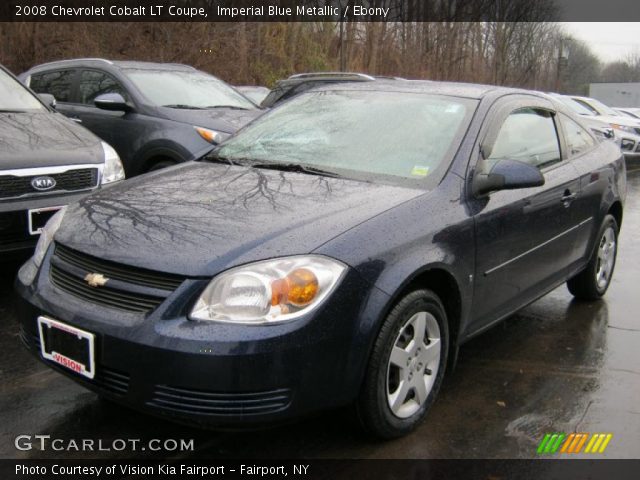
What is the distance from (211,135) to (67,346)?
13.2 feet

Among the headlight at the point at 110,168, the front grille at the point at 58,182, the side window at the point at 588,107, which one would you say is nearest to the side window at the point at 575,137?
the headlight at the point at 110,168

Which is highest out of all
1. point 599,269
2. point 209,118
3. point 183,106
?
point 183,106

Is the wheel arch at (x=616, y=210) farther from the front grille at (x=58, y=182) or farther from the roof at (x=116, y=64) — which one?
the roof at (x=116, y=64)

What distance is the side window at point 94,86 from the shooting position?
7.06m

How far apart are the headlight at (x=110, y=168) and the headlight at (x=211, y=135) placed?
1.29 m

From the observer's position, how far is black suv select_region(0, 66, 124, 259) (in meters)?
4.26

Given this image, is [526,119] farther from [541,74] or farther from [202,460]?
[541,74]

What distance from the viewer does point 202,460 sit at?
8.93 ft

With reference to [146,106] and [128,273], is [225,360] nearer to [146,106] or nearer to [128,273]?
[128,273]

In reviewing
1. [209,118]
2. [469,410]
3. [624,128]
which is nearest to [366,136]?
[469,410]

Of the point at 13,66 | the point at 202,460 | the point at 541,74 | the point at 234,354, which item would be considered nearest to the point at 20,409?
the point at 202,460

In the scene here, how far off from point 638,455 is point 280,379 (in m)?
1.72

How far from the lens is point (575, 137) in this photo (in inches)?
180

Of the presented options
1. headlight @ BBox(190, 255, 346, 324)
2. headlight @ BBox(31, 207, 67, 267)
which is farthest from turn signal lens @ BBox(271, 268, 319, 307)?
headlight @ BBox(31, 207, 67, 267)
